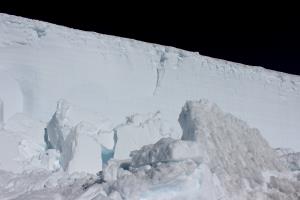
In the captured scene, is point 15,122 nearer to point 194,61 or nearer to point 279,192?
point 194,61

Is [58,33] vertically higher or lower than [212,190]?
higher

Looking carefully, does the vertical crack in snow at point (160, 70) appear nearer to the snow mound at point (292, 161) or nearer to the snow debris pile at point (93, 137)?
the snow debris pile at point (93, 137)

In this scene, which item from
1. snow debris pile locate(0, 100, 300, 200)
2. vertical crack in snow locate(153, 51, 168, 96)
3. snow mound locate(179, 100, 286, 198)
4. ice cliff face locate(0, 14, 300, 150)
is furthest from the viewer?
vertical crack in snow locate(153, 51, 168, 96)

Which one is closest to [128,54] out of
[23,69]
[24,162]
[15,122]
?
[23,69]

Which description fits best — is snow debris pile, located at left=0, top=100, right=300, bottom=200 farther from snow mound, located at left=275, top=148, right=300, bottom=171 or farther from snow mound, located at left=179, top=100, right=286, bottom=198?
snow mound, located at left=275, top=148, right=300, bottom=171

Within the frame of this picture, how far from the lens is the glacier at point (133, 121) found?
3.29 meters

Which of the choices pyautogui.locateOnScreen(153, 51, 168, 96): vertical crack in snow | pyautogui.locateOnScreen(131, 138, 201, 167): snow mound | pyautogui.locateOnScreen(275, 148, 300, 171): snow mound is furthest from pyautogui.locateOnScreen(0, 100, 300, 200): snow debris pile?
pyautogui.locateOnScreen(153, 51, 168, 96): vertical crack in snow

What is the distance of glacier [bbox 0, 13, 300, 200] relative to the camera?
3.29 metres

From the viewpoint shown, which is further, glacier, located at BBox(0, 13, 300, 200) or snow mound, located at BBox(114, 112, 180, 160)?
snow mound, located at BBox(114, 112, 180, 160)

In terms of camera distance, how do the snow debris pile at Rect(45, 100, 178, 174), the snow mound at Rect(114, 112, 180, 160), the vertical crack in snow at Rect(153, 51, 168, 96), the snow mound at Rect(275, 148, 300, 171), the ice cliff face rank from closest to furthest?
the snow mound at Rect(275, 148, 300, 171), the snow debris pile at Rect(45, 100, 178, 174), the snow mound at Rect(114, 112, 180, 160), the ice cliff face, the vertical crack in snow at Rect(153, 51, 168, 96)

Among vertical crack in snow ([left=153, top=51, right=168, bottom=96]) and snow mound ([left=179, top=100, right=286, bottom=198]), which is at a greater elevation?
vertical crack in snow ([left=153, top=51, right=168, bottom=96])

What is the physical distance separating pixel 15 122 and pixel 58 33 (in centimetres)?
159

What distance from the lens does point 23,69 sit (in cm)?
678

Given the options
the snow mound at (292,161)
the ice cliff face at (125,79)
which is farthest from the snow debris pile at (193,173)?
the ice cliff face at (125,79)
